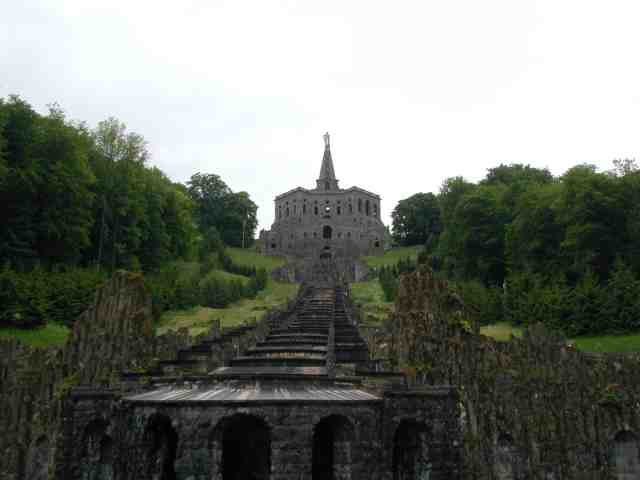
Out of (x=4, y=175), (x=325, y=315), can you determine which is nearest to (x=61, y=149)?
(x=4, y=175)

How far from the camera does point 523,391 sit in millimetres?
27453

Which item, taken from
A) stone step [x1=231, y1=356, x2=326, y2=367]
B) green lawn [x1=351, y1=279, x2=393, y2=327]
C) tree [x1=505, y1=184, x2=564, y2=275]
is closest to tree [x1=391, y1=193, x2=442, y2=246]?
green lawn [x1=351, y1=279, x2=393, y2=327]

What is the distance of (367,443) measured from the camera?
16.3 metres

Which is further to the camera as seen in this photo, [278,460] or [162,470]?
[162,470]

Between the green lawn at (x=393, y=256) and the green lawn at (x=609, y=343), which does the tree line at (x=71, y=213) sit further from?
the green lawn at (x=393, y=256)

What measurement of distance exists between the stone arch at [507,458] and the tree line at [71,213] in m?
28.1

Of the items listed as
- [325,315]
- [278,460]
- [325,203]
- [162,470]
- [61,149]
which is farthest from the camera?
[325,203]

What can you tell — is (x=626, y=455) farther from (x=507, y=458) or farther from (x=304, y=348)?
(x=304, y=348)

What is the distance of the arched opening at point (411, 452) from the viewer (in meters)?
17.8

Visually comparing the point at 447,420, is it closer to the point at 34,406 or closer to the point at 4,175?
the point at 34,406

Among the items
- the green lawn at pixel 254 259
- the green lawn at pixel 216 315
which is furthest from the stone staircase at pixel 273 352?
the green lawn at pixel 254 259

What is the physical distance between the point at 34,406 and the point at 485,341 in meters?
20.1

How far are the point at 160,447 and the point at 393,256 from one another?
3761 inches

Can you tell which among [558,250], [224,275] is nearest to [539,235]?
[558,250]
